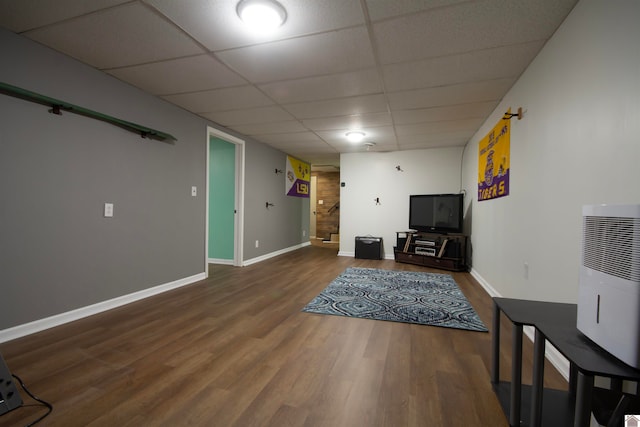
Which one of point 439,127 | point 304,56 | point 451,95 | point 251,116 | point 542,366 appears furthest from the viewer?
point 439,127

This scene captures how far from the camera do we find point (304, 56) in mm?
2236

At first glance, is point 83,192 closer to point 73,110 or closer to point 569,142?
point 73,110

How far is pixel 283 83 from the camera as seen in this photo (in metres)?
2.73

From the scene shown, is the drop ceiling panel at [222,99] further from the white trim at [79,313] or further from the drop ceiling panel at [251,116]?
the white trim at [79,313]

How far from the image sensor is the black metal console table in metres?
0.79

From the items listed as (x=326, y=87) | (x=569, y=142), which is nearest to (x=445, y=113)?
(x=326, y=87)

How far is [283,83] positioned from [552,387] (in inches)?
120

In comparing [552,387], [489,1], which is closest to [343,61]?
[489,1]

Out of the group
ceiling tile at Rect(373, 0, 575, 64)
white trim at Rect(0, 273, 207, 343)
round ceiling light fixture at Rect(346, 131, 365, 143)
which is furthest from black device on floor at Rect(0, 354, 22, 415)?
round ceiling light fixture at Rect(346, 131, 365, 143)

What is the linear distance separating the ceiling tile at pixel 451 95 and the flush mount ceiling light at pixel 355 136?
1.20m

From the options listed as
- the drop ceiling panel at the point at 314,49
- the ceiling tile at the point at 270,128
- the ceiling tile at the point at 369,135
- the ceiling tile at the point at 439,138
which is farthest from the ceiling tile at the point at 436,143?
the ceiling tile at the point at 270,128

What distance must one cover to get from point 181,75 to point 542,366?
3.23 meters

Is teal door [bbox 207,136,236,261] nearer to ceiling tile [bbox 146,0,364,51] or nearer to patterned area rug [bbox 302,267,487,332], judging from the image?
patterned area rug [bbox 302,267,487,332]

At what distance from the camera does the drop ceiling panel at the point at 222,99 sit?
9.70 feet
